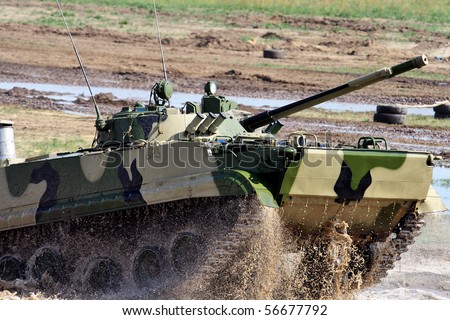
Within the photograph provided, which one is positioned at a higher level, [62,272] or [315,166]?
[315,166]

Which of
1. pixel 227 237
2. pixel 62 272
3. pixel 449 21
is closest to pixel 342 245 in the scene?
pixel 227 237

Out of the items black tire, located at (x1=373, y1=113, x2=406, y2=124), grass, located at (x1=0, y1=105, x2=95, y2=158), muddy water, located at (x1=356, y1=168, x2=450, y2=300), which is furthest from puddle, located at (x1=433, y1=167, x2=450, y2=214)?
grass, located at (x1=0, y1=105, x2=95, y2=158)

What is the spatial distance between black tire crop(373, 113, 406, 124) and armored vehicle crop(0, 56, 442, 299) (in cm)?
1194

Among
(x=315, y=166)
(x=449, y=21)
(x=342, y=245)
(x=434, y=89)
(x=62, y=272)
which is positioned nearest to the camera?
(x=315, y=166)

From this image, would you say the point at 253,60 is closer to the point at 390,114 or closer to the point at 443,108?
the point at 443,108

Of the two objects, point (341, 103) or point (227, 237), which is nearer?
point (227, 237)

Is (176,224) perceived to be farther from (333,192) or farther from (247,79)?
(247,79)

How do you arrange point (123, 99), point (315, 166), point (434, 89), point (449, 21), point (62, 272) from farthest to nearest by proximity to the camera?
point (449, 21), point (434, 89), point (123, 99), point (62, 272), point (315, 166)

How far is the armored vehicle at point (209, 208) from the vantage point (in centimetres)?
1452

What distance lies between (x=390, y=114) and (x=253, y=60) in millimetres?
9676

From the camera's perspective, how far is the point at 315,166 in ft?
47.2

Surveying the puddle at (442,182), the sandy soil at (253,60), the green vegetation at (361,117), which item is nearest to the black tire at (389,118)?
the green vegetation at (361,117)

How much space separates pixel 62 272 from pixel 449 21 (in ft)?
101

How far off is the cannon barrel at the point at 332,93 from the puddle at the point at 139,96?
1349 cm
